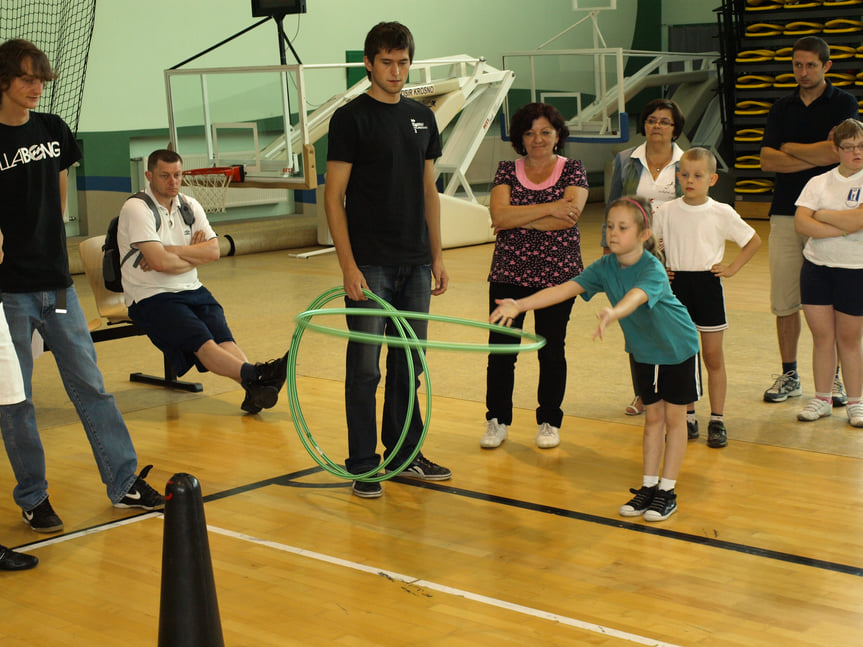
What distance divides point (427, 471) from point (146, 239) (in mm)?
1893

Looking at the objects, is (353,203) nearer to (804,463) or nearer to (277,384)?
(277,384)

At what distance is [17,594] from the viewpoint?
3375mm

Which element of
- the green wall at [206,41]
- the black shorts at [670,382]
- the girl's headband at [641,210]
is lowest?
Answer: the black shorts at [670,382]

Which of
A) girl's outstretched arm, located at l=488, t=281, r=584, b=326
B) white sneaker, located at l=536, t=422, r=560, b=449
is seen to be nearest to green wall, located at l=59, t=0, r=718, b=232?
white sneaker, located at l=536, t=422, r=560, b=449

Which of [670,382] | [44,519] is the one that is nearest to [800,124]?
[670,382]

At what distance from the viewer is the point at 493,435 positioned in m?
4.87

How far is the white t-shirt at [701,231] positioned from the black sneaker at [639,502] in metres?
1.16

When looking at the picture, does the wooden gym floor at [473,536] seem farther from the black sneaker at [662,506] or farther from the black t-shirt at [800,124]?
the black t-shirt at [800,124]

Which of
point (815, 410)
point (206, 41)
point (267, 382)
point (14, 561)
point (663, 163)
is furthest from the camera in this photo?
point (206, 41)

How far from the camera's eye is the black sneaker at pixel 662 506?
3.89 meters

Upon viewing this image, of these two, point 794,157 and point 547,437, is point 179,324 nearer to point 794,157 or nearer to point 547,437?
point 547,437

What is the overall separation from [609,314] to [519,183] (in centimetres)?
141

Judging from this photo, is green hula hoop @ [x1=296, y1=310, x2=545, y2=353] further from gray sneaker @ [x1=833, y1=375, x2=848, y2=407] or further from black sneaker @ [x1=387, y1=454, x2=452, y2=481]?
gray sneaker @ [x1=833, y1=375, x2=848, y2=407]

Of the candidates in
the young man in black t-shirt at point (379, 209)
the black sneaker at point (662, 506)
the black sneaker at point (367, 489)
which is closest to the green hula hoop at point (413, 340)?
the young man in black t-shirt at point (379, 209)
